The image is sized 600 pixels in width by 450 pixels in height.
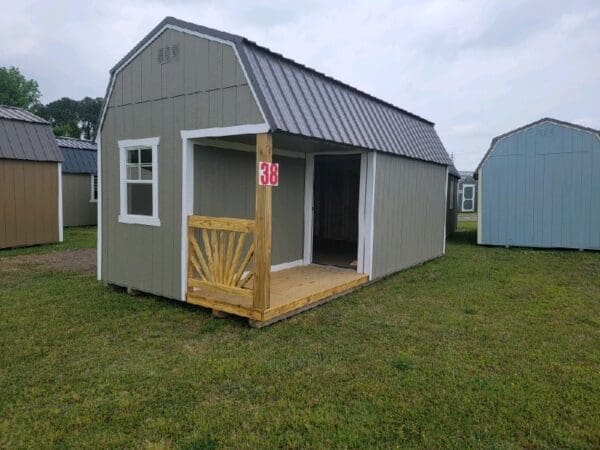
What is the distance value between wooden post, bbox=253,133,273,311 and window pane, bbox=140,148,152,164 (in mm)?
1955

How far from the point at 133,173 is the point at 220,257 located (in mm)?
1993

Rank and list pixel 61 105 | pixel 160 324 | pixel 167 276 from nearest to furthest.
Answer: pixel 160 324, pixel 167 276, pixel 61 105

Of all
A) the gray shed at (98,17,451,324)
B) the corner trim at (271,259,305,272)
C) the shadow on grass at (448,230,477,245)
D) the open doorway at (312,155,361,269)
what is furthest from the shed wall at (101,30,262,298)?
the shadow on grass at (448,230,477,245)

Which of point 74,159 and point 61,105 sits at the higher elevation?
point 61,105

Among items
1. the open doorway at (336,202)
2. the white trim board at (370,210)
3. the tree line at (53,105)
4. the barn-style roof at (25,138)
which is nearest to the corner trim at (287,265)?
the white trim board at (370,210)

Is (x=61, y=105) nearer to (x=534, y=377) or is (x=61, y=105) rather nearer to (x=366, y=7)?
(x=366, y=7)

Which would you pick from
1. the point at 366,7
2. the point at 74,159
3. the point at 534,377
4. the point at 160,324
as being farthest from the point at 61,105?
the point at 534,377

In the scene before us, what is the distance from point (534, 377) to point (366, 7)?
8.41 meters

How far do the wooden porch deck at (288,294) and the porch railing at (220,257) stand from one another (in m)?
0.13

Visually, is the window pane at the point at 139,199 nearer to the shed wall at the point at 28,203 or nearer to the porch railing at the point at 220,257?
the porch railing at the point at 220,257

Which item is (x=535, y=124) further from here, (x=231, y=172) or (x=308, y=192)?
(x=231, y=172)

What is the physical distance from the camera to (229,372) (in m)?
3.49

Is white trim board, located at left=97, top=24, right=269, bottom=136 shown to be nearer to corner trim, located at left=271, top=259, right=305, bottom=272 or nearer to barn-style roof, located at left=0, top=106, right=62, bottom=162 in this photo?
corner trim, located at left=271, top=259, right=305, bottom=272

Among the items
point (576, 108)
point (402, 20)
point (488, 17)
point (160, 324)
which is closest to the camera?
point (160, 324)
